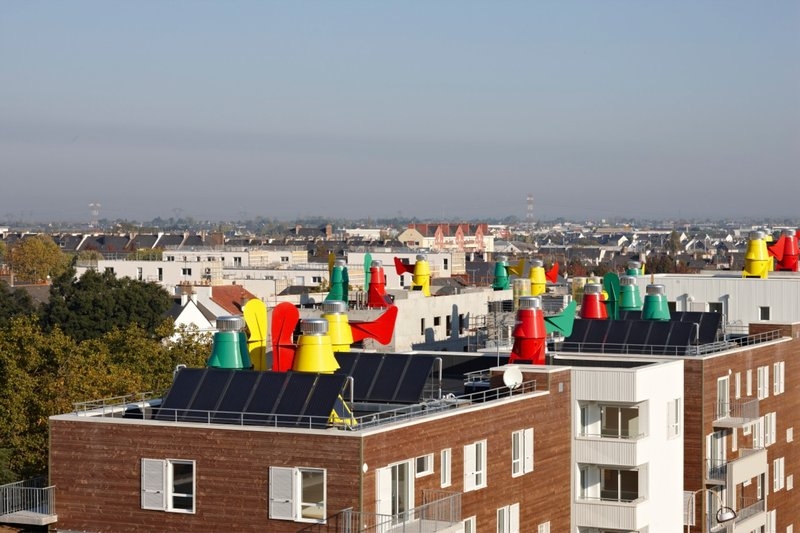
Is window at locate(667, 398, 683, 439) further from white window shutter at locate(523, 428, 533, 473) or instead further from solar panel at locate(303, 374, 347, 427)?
solar panel at locate(303, 374, 347, 427)

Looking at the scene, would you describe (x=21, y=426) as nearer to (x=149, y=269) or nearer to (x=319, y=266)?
(x=149, y=269)

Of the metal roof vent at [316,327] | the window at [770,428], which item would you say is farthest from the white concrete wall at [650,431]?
the window at [770,428]

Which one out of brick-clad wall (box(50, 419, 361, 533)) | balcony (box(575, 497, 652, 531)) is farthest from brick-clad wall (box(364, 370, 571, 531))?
brick-clad wall (box(50, 419, 361, 533))

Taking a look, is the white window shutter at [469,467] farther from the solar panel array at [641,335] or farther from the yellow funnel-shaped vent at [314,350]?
the solar panel array at [641,335]

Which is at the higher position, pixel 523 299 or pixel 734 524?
pixel 523 299

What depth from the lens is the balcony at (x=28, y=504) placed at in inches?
1371

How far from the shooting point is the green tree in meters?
109

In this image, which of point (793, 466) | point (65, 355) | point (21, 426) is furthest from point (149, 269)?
point (793, 466)

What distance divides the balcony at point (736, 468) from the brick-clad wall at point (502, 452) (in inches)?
368

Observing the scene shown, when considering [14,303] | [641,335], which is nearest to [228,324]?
[641,335]

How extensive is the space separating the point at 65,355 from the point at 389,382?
39.3 meters

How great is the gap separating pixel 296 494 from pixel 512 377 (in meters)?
9.16

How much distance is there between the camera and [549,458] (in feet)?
136

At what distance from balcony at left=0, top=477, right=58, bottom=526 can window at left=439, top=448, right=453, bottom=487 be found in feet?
Answer: 29.3
